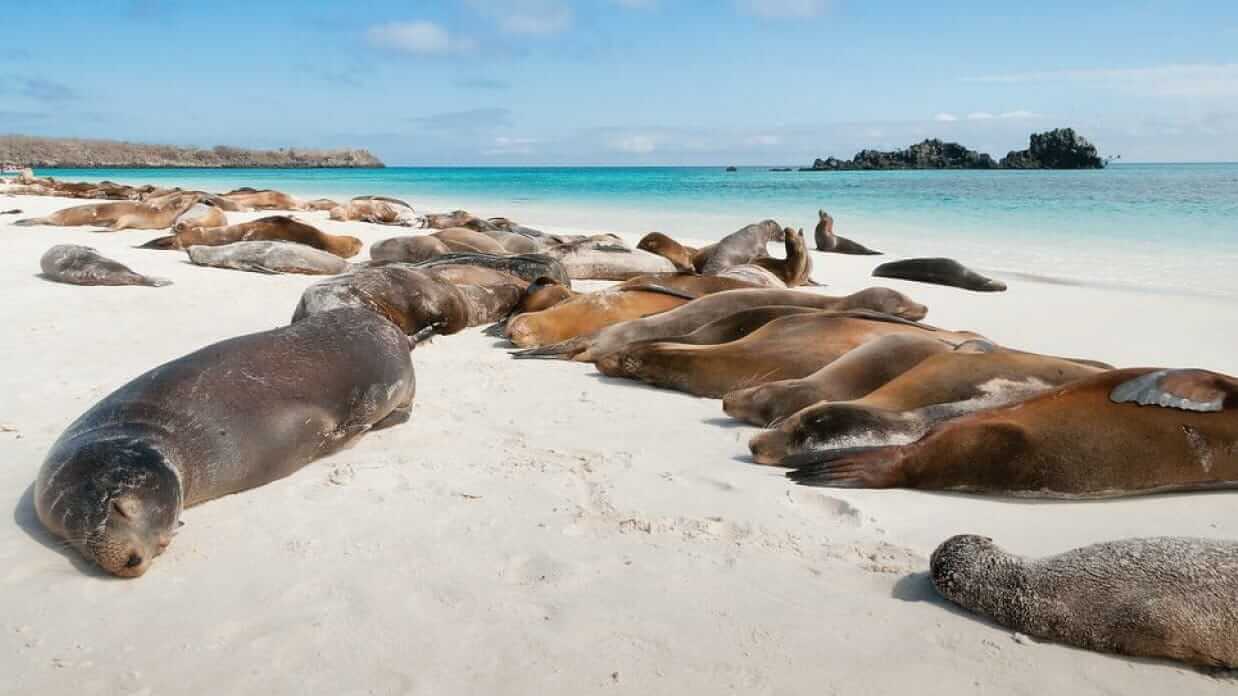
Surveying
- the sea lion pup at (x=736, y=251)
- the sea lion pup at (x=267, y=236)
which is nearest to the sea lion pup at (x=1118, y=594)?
the sea lion pup at (x=736, y=251)

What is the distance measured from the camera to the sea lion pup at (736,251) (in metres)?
10.4

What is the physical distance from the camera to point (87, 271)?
8.36 metres

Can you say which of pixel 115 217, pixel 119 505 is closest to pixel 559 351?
pixel 119 505

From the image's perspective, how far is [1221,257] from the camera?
41.1ft

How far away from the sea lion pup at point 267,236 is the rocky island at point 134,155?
72382 millimetres

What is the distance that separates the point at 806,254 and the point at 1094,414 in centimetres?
623

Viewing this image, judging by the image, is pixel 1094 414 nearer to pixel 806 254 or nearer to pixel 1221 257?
pixel 806 254

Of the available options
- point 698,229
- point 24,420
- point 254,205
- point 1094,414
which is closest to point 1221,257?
point 698,229

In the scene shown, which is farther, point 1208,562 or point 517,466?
point 517,466

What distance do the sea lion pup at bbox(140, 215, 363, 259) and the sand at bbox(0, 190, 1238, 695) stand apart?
633 centimetres

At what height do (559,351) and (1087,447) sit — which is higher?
(1087,447)

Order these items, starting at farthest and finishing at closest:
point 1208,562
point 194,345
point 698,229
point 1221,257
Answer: point 698,229 → point 1221,257 → point 194,345 → point 1208,562

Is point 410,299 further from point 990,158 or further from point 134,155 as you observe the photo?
point 134,155

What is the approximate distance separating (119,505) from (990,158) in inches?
3478
